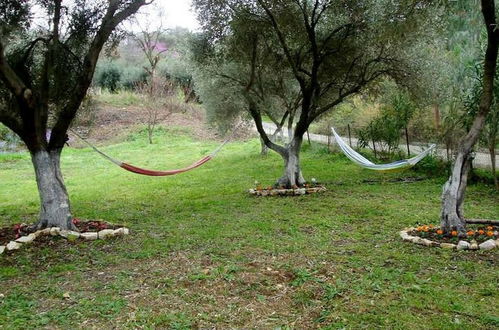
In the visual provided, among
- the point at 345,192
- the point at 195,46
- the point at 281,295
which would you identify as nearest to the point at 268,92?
the point at 195,46

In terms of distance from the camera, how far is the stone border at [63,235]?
473 cm

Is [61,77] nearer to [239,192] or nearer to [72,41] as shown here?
[72,41]

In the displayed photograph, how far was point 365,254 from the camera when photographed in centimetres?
435

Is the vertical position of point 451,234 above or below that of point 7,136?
below

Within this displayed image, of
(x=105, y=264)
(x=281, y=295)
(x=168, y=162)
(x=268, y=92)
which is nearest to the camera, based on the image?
(x=281, y=295)

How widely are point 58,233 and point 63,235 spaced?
7 cm

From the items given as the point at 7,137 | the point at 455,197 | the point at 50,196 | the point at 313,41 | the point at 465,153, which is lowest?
Answer: the point at 455,197

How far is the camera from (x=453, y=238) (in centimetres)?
464

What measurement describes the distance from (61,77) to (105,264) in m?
3.00

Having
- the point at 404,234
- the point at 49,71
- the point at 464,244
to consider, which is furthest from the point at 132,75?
the point at 464,244

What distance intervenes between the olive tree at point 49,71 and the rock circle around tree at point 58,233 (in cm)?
14

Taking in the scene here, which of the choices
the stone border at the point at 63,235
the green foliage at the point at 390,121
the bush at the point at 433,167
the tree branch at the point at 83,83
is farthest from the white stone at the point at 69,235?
the bush at the point at 433,167

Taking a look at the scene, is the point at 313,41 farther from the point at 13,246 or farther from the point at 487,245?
the point at 13,246

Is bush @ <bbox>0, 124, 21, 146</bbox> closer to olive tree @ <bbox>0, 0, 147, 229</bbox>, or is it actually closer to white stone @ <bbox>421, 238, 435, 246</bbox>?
olive tree @ <bbox>0, 0, 147, 229</bbox>
